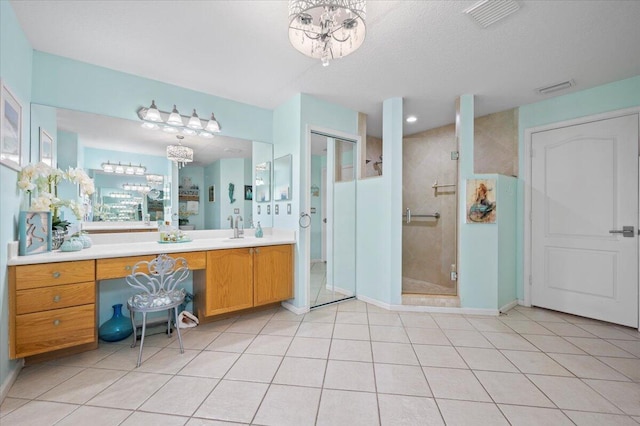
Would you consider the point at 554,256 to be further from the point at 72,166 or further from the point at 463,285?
the point at 72,166

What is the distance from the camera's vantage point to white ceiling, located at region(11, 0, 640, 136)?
1.72m

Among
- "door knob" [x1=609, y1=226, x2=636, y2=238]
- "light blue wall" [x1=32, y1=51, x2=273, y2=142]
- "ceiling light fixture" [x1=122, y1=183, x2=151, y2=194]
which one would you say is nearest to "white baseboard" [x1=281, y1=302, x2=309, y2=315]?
"ceiling light fixture" [x1=122, y1=183, x2=151, y2=194]

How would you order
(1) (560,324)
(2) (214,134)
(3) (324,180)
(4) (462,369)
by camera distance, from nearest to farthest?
(4) (462,369), (1) (560,324), (2) (214,134), (3) (324,180)

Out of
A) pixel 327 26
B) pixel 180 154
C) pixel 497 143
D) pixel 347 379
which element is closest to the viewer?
pixel 327 26

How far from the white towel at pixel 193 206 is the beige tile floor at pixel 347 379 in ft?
3.91

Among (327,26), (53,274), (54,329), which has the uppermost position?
(327,26)

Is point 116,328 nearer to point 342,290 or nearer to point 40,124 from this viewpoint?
point 40,124

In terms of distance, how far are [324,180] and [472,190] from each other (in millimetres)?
1878

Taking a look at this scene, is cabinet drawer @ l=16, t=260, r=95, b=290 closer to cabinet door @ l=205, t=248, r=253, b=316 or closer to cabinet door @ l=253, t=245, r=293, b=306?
cabinet door @ l=205, t=248, r=253, b=316

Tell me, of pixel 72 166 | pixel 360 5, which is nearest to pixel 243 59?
pixel 360 5

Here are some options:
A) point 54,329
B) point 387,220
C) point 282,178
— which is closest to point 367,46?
point 282,178

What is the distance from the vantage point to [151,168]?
2688mm

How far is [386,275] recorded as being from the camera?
3.11 m

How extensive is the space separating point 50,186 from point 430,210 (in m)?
4.23
